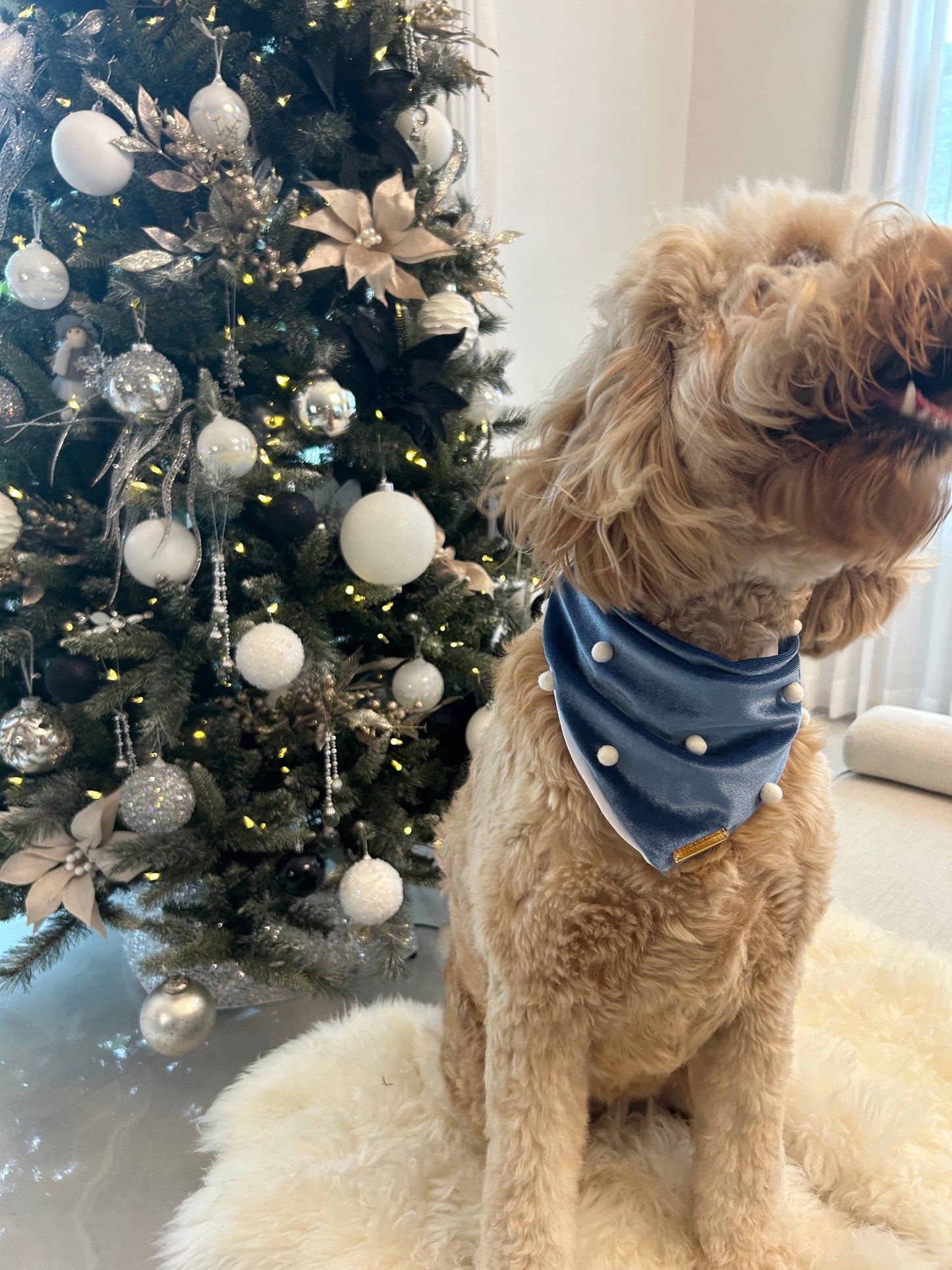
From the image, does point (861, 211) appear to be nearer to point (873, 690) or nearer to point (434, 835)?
point (434, 835)

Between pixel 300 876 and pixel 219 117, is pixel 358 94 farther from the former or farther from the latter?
pixel 300 876

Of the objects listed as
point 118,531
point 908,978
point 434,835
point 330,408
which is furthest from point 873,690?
point 118,531

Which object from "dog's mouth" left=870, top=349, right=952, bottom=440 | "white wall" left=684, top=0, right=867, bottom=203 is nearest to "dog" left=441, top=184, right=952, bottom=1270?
"dog's mouth" left=870, top=349, right=952, bottom=440

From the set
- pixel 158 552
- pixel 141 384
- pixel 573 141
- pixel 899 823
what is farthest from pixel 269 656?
pixel 573 141

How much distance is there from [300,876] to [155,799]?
0.92 feet

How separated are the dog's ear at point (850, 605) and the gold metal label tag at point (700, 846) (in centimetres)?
26

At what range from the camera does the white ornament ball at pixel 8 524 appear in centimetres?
124

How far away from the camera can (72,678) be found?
51.6 inches

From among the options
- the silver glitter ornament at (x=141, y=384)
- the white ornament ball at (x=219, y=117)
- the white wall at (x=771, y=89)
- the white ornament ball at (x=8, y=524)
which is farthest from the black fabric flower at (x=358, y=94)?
the white wall at (x=771, y=89)

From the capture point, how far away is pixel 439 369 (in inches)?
56.0

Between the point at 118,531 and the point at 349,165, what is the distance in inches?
27.0

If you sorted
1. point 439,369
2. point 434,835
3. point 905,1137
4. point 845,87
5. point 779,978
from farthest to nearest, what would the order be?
point 845,87, point 434,835, point 439,369, point 905,1137, point 779,978

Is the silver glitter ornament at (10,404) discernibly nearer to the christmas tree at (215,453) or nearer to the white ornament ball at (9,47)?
the christmas tree at (215,453)

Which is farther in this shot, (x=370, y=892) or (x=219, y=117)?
(x=370, y=892)
